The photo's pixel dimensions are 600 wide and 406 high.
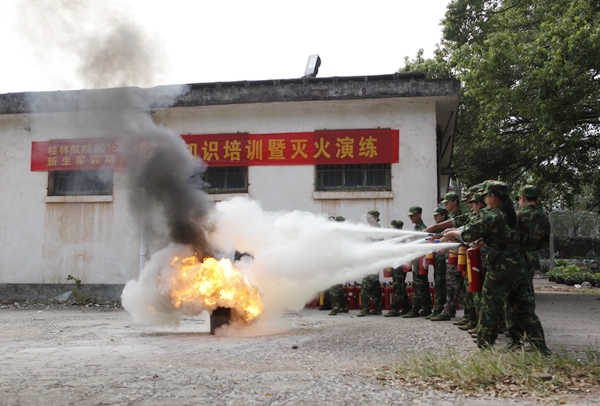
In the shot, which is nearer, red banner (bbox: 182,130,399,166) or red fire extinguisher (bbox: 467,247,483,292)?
red fire extinguisher (bbox: 467,247,483,292)

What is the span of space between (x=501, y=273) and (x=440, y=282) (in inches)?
143

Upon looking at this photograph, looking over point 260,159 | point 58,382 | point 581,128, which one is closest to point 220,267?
point 58,382

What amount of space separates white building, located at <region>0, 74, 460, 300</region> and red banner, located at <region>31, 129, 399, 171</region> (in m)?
0.03

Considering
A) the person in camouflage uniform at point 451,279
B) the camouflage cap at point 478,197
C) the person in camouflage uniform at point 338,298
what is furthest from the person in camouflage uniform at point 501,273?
the person in camouflage uniform at point 338,298

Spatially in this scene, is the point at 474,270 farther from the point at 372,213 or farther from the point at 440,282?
the point at 372,213

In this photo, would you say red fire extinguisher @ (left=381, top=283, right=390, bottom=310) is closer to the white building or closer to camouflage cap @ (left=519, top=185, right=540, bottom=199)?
the white building

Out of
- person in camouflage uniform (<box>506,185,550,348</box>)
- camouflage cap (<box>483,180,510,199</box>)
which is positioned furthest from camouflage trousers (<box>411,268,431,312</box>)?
camouflage cap (<box>483,180,510,199</box>)

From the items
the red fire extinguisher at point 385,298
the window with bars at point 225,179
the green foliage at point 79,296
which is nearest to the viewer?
the red fire extinguisher at point 385,298

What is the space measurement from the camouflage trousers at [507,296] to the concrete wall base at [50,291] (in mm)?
9742

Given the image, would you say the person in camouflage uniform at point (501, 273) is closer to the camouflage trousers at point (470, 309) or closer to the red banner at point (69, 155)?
the camouflage trousers at point (470, 309)

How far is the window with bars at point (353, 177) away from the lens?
13.0 m

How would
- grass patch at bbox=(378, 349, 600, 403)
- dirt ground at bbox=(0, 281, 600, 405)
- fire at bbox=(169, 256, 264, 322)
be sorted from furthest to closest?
fire at bbox=(169, 256, 264, 322) < grass patch at bbox=(378, 349, 600, 403) < dirt ground at bbox=(0, 281, 600, 405)

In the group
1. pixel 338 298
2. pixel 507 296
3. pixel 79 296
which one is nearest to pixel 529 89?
pixel 338 298

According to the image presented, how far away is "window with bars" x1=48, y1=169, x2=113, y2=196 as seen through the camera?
14102mm
